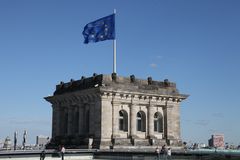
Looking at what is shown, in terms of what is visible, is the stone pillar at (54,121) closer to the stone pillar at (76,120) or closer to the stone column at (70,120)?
the stone column at (70,120)

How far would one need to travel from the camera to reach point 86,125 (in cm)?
5791

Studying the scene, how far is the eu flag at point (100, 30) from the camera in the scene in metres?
60.5

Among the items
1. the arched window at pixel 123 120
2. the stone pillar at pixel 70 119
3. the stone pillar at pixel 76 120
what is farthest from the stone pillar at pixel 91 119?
the stone pillar at pixel 70 119

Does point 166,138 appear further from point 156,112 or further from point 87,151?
point 87,151

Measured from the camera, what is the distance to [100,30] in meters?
61.1

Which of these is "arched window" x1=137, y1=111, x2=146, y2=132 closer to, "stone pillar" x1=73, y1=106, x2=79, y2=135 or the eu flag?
"stone pillar" x1=73, y1=106, x2=79, y2=135

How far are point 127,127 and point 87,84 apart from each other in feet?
23.4

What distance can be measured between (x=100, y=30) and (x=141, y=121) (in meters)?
12.6

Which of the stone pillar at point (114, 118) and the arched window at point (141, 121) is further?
the arched window at point (141, 121)

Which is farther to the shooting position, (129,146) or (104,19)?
(104,19)

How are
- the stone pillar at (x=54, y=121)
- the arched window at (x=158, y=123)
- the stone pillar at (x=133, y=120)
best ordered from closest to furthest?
1. the stone pillar at (x=133, y=120)
2. the arched window at (x=158, y=123)
3. the stone pillar at (x=54, y=121)

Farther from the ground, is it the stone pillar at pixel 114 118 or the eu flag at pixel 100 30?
the eu flag at pixel 100 30

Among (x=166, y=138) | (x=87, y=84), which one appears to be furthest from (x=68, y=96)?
(x=166, y=138)

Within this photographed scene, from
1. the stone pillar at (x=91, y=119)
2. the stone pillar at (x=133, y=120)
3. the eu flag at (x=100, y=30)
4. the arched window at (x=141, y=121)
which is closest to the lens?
the stone pillar at (x=91, y=119)
